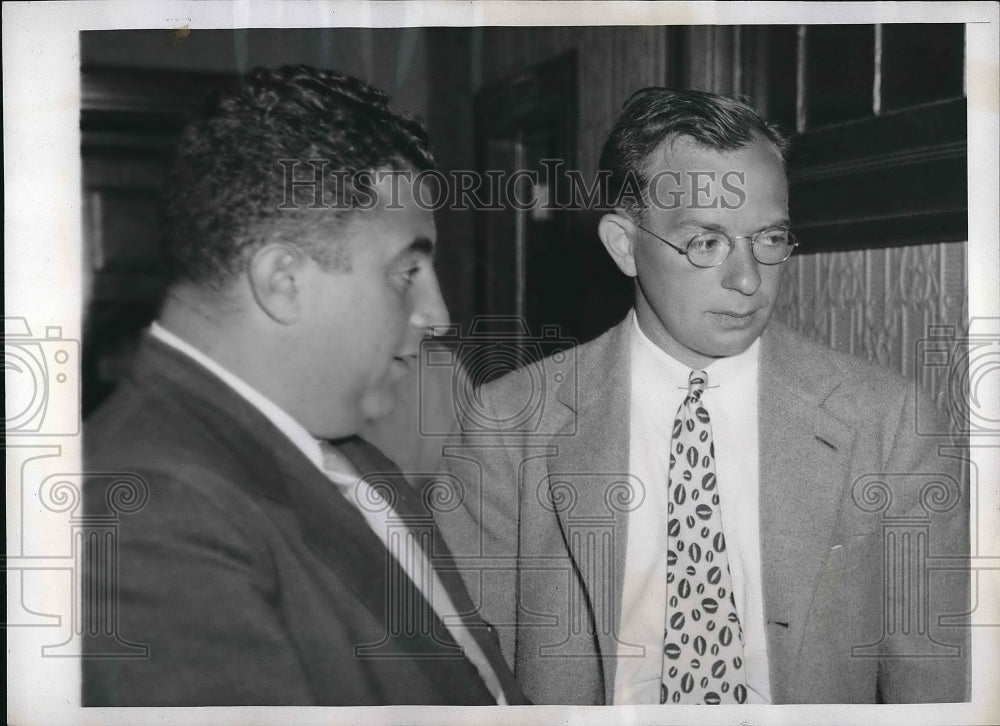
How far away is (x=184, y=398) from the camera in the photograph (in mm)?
1470

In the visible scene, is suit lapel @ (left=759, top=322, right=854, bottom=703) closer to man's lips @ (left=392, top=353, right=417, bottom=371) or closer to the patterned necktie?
the patterned necktie

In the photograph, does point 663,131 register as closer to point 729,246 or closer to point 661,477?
point 729,246

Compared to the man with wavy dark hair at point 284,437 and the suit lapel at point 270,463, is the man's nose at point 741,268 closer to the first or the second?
the man with wavy dark hair at point 284,437

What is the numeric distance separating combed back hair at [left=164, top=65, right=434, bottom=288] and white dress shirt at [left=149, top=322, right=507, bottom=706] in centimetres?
15

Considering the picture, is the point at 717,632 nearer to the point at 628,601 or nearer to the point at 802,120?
the point at 628,601

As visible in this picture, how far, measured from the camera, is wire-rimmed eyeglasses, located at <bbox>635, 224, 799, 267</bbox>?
1521 mm

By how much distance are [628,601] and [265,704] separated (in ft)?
2.22

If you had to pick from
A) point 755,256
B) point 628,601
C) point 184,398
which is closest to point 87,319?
point 184,398

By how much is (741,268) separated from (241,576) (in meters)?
1.01

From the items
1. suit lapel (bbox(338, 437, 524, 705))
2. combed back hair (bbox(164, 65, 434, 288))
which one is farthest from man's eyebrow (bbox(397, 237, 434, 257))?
suit lapel (bbox(338, 437, 524, 705))

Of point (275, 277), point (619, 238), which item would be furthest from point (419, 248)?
point (619, 238)

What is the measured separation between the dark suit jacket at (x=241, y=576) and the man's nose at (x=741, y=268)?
68cm

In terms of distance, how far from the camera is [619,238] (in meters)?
1.55

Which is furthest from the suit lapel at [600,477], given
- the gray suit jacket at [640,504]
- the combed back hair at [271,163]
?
the combed back hair at [271,163]
